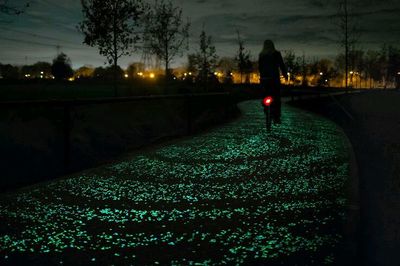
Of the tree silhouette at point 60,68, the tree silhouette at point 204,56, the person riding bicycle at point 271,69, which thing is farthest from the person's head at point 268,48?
the tree silhouette at point 60,68

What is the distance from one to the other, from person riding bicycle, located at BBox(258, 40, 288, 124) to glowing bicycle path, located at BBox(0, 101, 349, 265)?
194 inches

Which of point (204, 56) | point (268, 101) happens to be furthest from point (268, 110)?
point (204, 56)

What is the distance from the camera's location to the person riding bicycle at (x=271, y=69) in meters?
11.9

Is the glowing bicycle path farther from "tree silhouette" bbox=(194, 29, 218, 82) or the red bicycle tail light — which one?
"tree silhouette" bbox=(194, 29, 218, 82)

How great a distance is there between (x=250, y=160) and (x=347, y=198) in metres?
2.71

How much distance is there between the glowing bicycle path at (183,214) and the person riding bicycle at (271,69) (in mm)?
4925

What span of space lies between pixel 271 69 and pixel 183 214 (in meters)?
8.41

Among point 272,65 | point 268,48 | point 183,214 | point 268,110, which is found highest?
point 268,48

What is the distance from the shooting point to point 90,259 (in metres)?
3.04

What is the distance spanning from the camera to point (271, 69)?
1196cm

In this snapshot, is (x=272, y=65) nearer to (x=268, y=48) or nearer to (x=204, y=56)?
(x=268, y=48)

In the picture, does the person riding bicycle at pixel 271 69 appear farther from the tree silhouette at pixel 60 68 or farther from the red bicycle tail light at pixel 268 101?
the tree silhouette at pixel 60 68

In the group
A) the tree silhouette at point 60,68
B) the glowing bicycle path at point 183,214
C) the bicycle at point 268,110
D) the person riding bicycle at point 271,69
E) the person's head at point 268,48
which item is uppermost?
the tree silhouette at point 60,68

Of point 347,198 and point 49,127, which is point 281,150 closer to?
point 347,198
